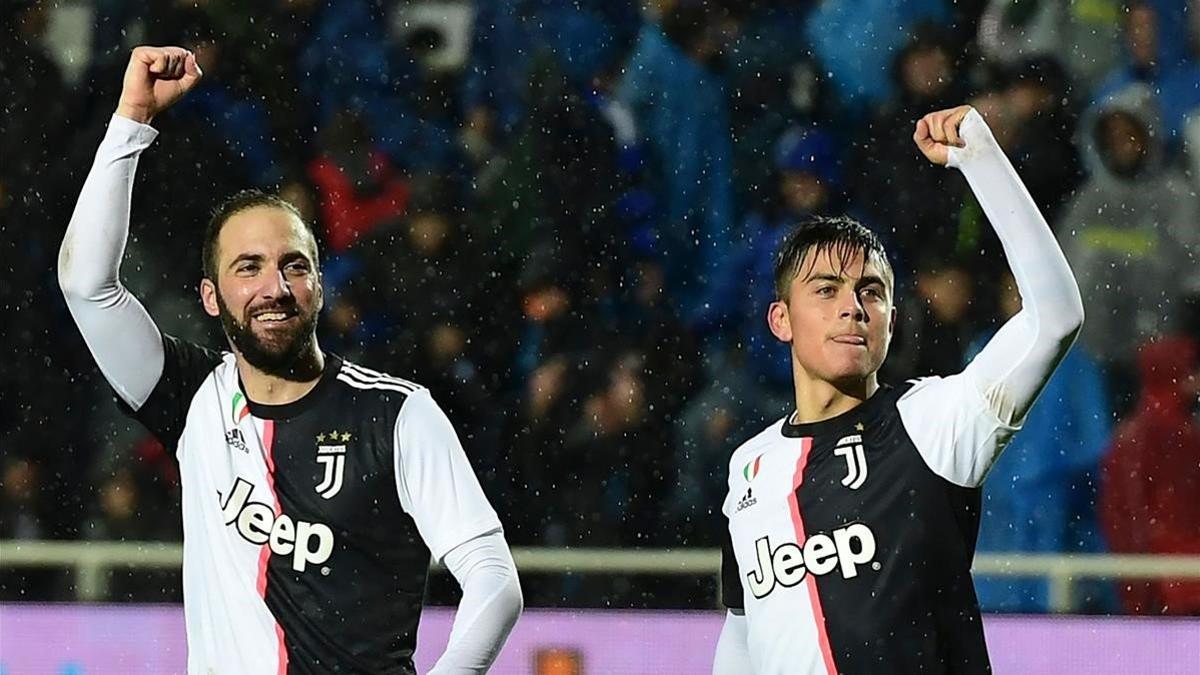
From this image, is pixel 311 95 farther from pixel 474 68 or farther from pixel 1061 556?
pixel 1061 556

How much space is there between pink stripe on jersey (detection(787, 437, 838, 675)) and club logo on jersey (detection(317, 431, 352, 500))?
2.36ft

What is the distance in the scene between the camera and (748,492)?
3154 millimetres

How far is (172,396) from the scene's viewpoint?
330 centimetres

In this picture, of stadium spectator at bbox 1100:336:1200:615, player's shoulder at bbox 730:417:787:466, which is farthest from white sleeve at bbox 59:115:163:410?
stadium spectator at bbox 1100:336:1200:615

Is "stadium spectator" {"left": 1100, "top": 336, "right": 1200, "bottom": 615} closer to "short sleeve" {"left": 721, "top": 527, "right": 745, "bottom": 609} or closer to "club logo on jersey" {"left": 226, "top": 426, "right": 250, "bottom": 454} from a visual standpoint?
"short sleeve" {"left": 721, "top": 527, "right": 745, "bottom": 609}

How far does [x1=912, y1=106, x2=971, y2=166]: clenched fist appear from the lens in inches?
107

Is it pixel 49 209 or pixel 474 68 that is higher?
pixel 474 68

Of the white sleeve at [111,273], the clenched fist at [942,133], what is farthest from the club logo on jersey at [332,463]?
the clenched fist at [942,133]

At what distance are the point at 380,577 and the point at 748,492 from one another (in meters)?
0.60

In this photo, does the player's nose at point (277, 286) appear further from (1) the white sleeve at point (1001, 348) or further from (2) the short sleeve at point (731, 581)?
(1) the white sleeve at point (1001, 348)

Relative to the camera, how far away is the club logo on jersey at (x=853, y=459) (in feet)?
9.92

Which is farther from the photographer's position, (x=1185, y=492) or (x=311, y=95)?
(x=311, y=95)

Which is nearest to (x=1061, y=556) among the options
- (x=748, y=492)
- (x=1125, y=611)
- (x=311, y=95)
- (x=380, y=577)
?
(x=1125, y=611)

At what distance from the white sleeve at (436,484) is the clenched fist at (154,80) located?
65 cm
